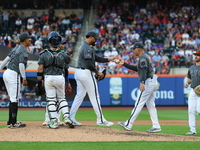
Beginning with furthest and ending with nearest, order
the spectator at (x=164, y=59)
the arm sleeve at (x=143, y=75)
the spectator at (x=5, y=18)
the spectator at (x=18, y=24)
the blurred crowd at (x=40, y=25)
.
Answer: the spectator at (x=5, y=18), the spectator at (x=18, y=24), the blurred crowd at (x=40, y=25), the spectator at (x=164, y=59), the arm sleeve at (x=143, y=75)

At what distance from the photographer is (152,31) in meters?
26.8

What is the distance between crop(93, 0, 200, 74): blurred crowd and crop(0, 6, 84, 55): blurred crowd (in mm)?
1686

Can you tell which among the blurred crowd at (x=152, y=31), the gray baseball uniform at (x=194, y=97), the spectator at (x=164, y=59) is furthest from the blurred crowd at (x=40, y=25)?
the gray baseball uniform at (x=194, y=97)

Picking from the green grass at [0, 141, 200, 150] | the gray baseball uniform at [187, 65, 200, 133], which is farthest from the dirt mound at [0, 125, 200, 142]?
the gray baseball uniform at [187, 65, 200, 133]

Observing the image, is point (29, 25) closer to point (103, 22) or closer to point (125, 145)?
point (103, 22)

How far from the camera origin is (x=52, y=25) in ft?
89.6

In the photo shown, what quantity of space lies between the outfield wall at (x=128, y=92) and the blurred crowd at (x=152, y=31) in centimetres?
84

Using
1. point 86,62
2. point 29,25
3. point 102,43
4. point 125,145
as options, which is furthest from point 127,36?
point 125,145

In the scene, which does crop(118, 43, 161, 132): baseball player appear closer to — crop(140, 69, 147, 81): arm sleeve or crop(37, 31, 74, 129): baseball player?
crop(140, 69, 147, 81): arm sleeve

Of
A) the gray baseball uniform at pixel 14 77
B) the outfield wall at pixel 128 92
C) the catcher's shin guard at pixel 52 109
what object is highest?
the gray baseball uniform at pixel 14 77

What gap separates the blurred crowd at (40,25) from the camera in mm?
25698

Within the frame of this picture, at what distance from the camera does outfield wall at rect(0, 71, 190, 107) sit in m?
21.0

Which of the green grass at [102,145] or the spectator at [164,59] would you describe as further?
the spectator at [164,59]

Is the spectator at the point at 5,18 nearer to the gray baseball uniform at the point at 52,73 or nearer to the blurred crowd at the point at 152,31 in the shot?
the blurred crowd at the point at 152,31
